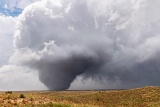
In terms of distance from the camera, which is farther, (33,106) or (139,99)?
(139,99)

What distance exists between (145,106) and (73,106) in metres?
22.5

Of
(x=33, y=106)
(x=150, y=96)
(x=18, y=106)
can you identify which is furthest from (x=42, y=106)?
(x=150, y=96)

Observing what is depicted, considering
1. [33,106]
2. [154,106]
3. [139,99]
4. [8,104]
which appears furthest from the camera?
[139,99]

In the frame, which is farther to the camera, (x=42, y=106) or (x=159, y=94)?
(x=159, y=94)

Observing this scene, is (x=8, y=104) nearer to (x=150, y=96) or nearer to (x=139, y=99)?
(x=139, y=99)

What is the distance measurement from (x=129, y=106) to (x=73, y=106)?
20782 mm

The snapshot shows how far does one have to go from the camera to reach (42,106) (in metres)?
37.3

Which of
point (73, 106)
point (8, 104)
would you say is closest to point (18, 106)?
point (8, 104)

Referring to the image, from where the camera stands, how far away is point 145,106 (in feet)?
182

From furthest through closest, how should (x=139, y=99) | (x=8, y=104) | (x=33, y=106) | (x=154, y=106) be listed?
(x=139, y=99) < (x=154, y=106) < (x=8, y=104) < (x=33, y=106)

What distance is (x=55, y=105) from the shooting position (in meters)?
38.6

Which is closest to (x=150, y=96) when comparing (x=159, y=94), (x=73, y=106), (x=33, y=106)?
(x=159, y=94)

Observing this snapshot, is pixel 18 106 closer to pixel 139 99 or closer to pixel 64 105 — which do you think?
pixel 64 105

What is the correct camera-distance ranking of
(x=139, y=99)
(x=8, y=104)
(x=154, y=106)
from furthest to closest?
(x=139, y=99), (x=154, y=106), (x=8, y=104)
